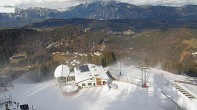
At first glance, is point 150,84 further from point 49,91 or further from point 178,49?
point 178,49

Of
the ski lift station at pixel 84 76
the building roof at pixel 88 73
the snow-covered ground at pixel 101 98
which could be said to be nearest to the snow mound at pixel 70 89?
the snow-covered ground at pixel 101 98

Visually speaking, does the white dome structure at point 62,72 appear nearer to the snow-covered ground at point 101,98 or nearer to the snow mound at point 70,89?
the snow-covered ground at point 101,98

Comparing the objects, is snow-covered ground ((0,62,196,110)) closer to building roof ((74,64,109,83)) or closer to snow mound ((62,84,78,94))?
snow mound ((62,84,78,94))

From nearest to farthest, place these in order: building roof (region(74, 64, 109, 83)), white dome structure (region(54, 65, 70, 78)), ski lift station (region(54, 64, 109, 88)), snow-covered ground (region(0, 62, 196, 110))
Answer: snow-covered ground (region(0, 62, 196, 110)) → ski lift station (region(54, 64, 109, 88)) → building roof (region(74, 64, 109, 83)) → white dome structure (region(54, 65, 70, 78))

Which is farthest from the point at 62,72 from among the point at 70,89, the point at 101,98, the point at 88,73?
the point at 101,98

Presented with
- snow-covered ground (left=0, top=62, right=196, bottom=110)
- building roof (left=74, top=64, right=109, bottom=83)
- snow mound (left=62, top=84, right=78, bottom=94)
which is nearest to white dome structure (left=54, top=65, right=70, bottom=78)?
building roof (left=74, top=64, right=109, bottom=83)
